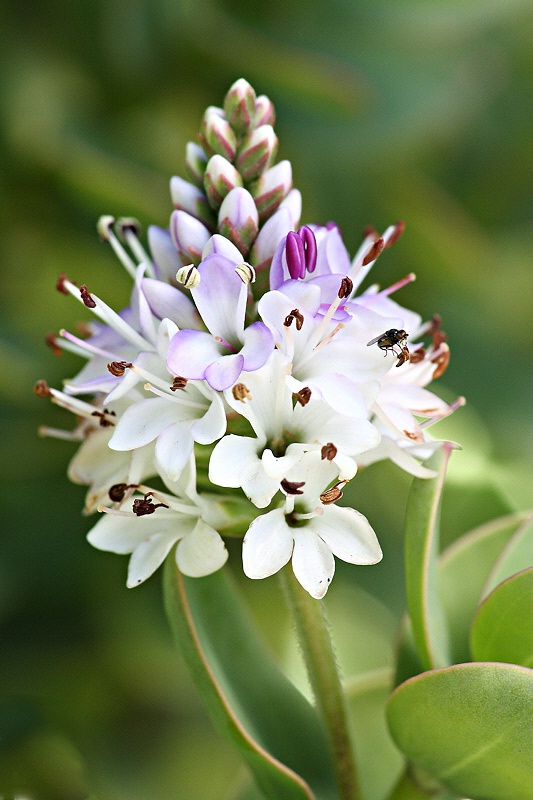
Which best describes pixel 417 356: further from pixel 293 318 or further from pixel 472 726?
pixel 472 726

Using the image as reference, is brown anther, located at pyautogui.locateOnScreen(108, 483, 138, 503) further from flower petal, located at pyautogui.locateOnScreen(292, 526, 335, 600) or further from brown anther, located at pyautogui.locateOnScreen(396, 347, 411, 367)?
brown anther, located at pyautogui.locateOnScreen(396, 347, 411, 367)

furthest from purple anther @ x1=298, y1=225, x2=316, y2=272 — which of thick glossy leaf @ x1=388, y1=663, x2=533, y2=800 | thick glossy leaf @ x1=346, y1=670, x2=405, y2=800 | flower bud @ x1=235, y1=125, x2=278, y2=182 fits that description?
thick glossy leaf @ x1=346, y1=670, x2=405, y2=800

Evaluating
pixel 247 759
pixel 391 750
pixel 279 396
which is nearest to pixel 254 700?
pixel 247 759

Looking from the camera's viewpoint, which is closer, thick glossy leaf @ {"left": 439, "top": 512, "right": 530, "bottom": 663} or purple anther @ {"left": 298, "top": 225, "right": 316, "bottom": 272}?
purple anther @ {"left": 298, "top": 225, "right": 316, "bottom": 272}

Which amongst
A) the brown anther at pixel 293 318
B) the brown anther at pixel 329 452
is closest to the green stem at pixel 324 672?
the brown anther at pixel 329 452

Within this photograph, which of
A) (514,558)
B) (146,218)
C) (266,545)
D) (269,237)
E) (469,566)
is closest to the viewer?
(266,545)

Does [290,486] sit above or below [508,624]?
above

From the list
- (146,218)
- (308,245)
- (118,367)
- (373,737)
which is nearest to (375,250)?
(308,245)

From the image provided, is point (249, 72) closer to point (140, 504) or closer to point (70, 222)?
point (70, 222)
